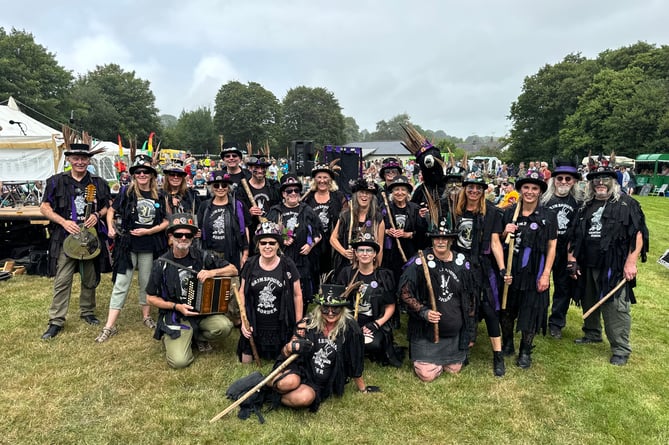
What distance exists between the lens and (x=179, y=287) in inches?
176

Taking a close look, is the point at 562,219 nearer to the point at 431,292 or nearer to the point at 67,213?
the point at 431,292

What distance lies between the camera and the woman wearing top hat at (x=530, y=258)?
434cm

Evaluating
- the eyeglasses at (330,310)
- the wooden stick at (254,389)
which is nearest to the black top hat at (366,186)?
the eyeglasses at (330,310)

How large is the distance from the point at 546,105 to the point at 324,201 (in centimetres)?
4742

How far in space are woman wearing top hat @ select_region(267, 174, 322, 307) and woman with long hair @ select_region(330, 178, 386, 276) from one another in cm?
30

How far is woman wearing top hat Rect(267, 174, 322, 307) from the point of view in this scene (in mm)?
5051

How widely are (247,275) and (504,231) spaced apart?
9.42ft

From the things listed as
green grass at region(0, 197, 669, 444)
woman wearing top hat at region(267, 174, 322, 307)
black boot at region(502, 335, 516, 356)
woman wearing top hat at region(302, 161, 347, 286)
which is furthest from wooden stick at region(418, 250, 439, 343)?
woman wearing top hat at region(302, 161, 347, 286)

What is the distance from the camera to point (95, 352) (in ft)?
15.2

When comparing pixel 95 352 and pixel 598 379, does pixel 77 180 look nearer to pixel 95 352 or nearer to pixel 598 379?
pixel 95 352

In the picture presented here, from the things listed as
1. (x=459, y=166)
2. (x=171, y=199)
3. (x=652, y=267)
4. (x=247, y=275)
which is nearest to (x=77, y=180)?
(x=171, y=199)

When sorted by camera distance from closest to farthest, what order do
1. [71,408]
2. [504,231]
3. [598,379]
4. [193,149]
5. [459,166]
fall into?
[71,408] → [598,379] → [504,231] → [459,166] → [193,149]

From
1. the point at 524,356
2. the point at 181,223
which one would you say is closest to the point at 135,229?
the point at 181,223

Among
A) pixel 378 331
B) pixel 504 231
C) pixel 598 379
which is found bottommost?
pixel 598 379
